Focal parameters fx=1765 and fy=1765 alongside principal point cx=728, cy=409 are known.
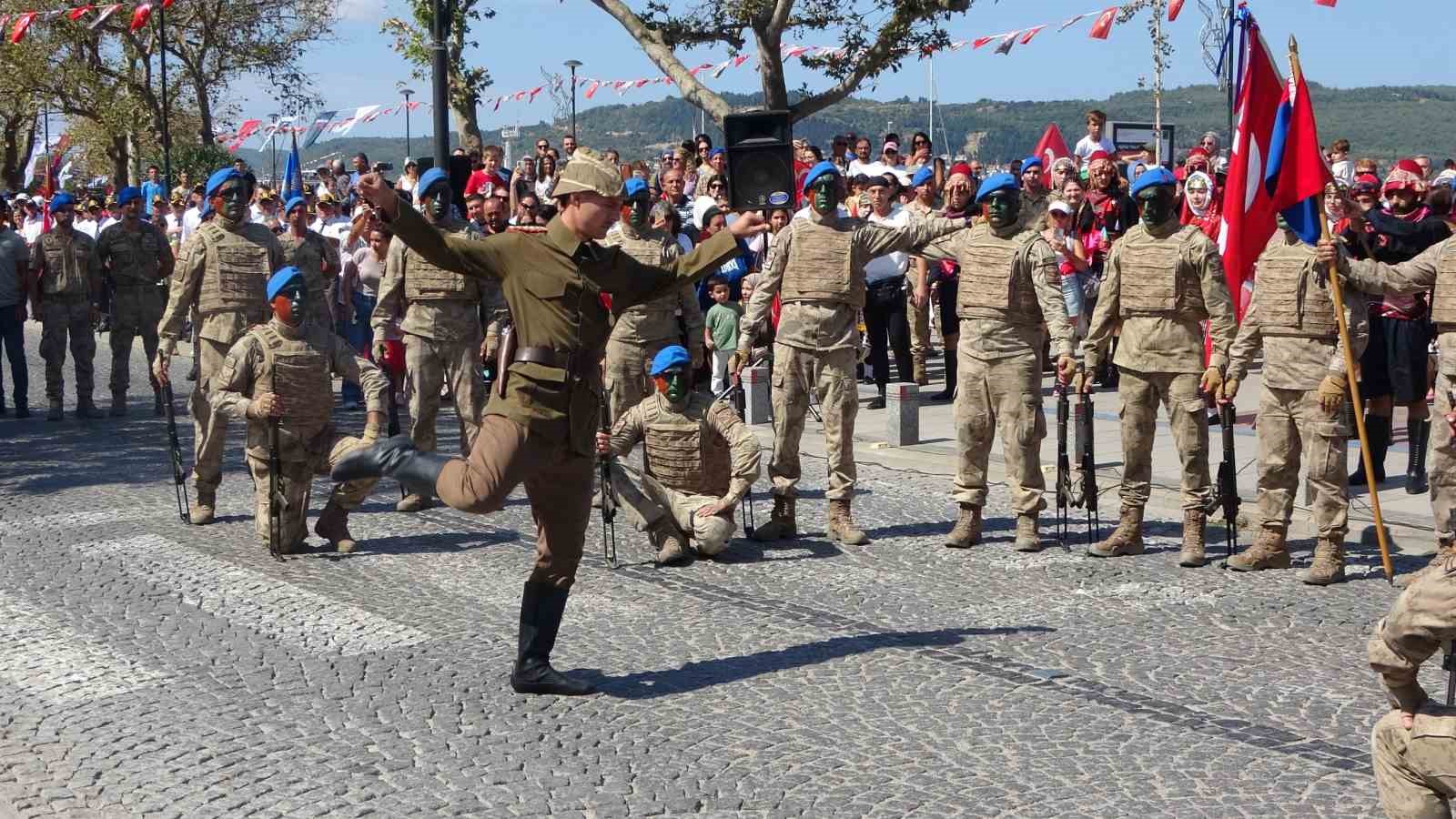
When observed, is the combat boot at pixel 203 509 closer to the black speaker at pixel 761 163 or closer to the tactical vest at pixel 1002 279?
the black speaker at pixel 761 163

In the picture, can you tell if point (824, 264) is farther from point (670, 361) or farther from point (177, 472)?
point (177, 472)

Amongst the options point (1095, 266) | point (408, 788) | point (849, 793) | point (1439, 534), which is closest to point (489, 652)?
point (408, 788)

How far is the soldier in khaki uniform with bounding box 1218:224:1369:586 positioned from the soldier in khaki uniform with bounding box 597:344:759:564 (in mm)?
2747

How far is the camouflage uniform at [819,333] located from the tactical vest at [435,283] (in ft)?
6.52

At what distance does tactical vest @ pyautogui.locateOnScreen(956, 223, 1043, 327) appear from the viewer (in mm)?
10141

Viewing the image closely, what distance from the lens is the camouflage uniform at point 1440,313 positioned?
895 cm

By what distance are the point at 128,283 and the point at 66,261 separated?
647 mm

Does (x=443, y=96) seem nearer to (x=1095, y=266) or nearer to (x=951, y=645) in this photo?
(x=1095, y=266)

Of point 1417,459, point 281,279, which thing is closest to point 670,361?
point 281,279

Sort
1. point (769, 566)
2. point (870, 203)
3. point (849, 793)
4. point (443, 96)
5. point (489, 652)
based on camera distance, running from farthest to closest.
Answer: point (443, 96) → point (870, 203) → point (769, 566) → point (489, 652) → point (849, 793)

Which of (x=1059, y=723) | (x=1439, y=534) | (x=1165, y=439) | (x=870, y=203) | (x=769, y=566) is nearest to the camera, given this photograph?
(x=1059, y=723)

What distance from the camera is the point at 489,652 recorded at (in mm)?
7797

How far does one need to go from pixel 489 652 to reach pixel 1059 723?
2563mm

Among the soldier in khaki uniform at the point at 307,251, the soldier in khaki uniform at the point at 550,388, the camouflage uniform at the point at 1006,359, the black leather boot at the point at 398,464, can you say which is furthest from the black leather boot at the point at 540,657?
the soldier in khaki uniform at the point at 307,251
